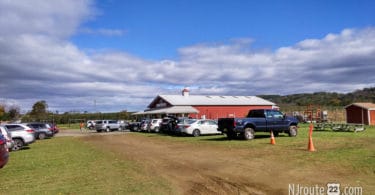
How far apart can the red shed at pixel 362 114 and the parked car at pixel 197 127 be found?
2295 cm

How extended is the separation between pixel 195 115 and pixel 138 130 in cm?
1283

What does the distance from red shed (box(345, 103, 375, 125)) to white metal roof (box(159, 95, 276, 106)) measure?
17731 mm

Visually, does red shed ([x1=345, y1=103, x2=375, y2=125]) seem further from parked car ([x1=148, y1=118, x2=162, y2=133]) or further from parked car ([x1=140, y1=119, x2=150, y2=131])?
parked car ([x1=140, y1=119, x2=150, y2=131])

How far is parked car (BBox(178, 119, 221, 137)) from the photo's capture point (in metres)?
29.8

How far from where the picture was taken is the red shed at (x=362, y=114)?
4390 centimetres

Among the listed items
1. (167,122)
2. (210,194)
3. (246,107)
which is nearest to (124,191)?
(210,194)

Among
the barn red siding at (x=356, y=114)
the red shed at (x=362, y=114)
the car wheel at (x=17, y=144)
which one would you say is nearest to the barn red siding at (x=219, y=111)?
the barn red siding at (x=356, y=114)

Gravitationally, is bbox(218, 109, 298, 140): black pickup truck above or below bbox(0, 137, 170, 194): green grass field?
above

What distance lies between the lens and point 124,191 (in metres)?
8.60

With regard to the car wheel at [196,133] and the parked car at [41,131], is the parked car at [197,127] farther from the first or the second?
the parked car at [41,131]

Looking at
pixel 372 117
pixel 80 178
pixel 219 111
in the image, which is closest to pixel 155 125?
pixel 219 111

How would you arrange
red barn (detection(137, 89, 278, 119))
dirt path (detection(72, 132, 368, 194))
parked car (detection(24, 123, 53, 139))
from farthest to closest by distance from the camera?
red barn (detection(137, 89, 278, 119)), parked car (detection(24, 123, 53, 139)), dirt path (detection(72, 132, 368, 194))

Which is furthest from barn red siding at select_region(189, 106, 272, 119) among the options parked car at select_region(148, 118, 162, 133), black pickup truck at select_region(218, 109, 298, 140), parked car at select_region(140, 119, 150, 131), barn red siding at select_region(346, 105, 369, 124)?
black pickup truck at select_region(218, 109, 298, 140)

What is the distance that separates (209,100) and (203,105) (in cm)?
298
